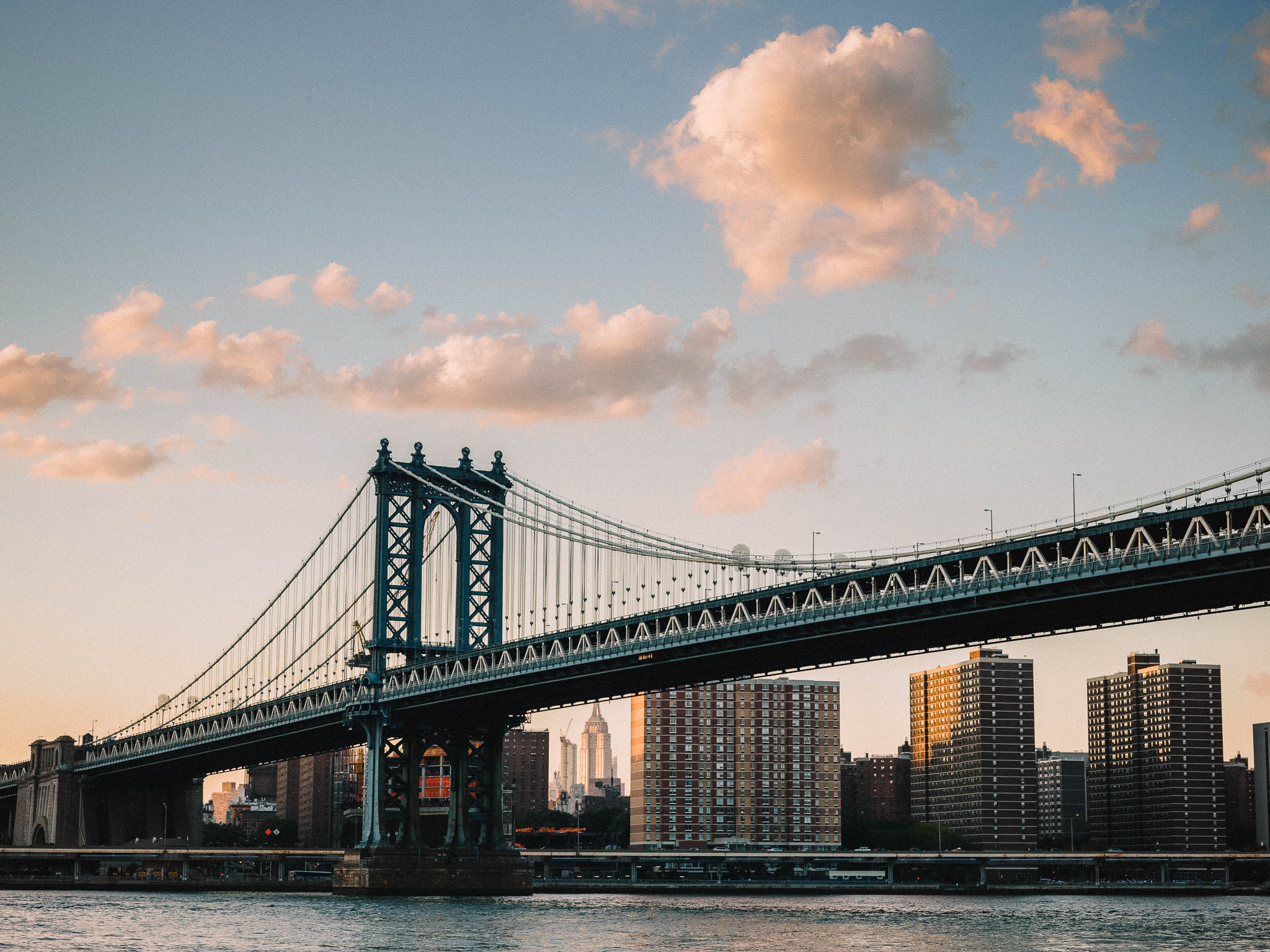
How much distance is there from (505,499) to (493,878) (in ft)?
73.8

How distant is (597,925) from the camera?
75.8 meters

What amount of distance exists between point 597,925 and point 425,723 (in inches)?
911

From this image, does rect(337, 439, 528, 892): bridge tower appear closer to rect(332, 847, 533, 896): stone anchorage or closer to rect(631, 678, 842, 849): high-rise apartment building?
rect(332, 847, 533, 896): stone anchorage

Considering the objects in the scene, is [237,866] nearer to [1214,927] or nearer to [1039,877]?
[1039,877]

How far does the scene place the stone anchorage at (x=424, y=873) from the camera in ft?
300

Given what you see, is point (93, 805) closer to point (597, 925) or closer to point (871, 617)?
point (597, 925)

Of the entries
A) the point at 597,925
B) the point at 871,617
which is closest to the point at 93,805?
the point at 597,925

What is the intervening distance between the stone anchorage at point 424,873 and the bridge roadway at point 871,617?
756cm

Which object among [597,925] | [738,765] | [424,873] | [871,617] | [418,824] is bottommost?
[597,925]

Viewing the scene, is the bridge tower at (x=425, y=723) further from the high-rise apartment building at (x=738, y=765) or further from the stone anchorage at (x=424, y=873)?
the high-rise apartment building at (x=738, y=765)

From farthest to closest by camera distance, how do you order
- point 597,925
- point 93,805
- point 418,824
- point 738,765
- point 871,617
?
point 738,765 → point 93,805 → point 418,824 → point 597,925 → point 871,617

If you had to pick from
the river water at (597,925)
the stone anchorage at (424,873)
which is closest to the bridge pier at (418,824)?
the stone anchorage at (424,873)

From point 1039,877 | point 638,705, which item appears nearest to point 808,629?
point 1039,877

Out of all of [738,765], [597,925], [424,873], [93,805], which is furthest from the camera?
[738,765]
